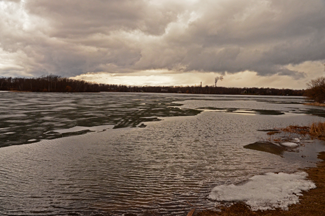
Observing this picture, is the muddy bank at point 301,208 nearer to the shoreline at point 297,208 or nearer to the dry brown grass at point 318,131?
the shoreline at point 297,208

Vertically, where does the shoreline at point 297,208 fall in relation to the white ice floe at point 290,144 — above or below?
above

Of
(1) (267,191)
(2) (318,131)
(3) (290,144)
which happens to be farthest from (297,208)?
(2) (318,131)

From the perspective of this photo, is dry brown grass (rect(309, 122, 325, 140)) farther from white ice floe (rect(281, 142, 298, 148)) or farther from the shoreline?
the shoreline

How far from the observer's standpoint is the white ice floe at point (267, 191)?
22.4 ft

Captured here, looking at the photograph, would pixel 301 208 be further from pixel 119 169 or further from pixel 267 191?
pixel 119 169

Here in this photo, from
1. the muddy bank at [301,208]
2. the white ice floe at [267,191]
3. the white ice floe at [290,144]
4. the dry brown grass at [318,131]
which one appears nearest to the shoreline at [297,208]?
the muddy bank at [301,208]

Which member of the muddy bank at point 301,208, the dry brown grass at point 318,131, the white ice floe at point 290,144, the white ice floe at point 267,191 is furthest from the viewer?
the dry brown grass at point 318,131

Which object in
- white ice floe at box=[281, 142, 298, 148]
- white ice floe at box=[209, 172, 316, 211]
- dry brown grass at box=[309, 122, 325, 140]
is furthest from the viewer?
dry brown grass at box=[309, 122, 325, 140]

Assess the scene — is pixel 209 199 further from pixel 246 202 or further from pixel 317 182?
pixel 317 182

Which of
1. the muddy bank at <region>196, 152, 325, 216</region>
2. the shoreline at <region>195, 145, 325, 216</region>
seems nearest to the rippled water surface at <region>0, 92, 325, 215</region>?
the shoreline at <region>195, 145, 325, 216</region>

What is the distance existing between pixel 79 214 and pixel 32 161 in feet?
20.6

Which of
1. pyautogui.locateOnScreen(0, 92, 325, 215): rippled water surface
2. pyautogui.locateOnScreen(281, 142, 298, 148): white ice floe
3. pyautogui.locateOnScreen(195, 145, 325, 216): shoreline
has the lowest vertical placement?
pyautogui.locateOnScreen(0, 92, 325, 215): rippled water surface

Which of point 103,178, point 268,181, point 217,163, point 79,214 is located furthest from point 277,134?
point 79,214

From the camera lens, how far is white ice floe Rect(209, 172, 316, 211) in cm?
682
